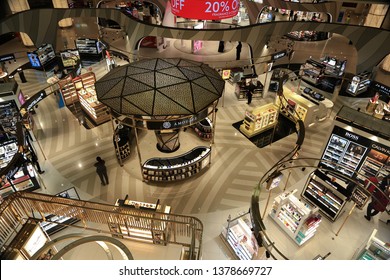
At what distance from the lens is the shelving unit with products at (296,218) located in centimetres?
1062

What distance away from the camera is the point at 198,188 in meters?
13.3

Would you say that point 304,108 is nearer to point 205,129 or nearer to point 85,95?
point 205,129

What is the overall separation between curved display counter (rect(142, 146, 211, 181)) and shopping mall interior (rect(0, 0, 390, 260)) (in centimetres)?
7

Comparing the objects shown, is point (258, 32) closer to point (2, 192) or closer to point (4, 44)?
point (2, 192)

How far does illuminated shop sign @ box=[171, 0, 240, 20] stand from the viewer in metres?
14.7

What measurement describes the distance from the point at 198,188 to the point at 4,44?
79.9 feet

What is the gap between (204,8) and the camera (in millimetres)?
14805

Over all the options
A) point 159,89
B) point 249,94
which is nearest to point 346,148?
point 249,94

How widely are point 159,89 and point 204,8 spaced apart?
6.42 meters

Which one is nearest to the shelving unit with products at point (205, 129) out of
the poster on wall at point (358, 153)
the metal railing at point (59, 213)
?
the poster on wall at point (358, 153)

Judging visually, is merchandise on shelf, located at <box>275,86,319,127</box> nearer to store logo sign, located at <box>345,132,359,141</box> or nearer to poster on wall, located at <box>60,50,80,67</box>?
store logo sign, located at <box>345,132,359,141</box>

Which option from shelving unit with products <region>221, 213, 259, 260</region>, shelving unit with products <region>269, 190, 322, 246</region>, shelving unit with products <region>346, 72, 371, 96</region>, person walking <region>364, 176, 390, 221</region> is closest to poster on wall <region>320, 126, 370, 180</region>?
person walking <region>364, 176, 390, 221</region>
